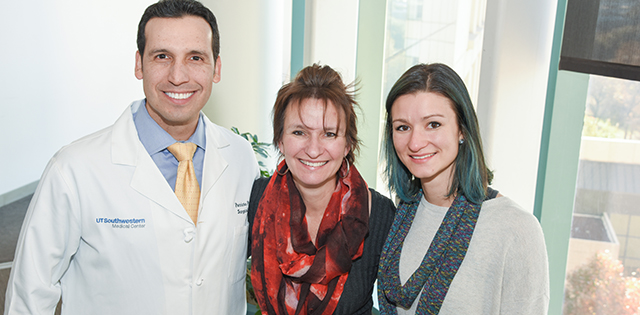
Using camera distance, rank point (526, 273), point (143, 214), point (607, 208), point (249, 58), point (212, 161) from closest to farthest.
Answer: point (526, 273)
point (143, 214)
point (212, 161)
point (607, 208)
point (249, 58)

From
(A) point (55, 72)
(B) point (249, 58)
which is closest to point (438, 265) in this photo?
(B) point (249, 58)

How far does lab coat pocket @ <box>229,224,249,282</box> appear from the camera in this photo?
178 centimetres

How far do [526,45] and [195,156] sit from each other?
164 centimetres

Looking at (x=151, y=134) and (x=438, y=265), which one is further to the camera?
(x=151, y=134)

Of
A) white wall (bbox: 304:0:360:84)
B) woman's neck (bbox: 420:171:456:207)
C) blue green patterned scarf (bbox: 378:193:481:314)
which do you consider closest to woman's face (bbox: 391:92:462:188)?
woman's neck (bbox: 420:171:456:207)

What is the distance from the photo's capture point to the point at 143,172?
1.61m

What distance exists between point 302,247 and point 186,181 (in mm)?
510

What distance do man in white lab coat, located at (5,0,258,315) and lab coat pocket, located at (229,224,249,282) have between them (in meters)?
0.03

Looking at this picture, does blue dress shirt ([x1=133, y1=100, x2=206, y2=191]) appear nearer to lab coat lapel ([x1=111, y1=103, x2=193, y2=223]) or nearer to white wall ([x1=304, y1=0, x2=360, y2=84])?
lab coat lapel ([x1=111, y1=103, x2=193, y2=223])

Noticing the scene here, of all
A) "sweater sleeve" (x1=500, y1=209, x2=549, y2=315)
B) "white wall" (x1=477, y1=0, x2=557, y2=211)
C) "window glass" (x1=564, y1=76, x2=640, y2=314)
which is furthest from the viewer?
"white wall" (x1=477, y1=0, x2=557, y2=211)

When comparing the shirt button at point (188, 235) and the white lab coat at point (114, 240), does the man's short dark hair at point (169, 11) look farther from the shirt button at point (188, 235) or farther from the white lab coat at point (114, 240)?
the shirt button at point (188, 235)

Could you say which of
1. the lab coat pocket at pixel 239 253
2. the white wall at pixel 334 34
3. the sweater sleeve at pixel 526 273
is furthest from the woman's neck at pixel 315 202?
the white wall at pixel 334 34

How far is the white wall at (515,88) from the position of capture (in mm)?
2205

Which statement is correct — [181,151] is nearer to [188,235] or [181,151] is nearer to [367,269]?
[188,235]
